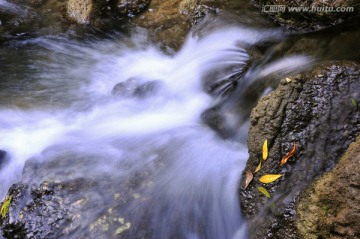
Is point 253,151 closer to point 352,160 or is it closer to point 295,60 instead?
point 352,160

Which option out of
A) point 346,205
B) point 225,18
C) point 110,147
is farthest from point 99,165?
point 225,18

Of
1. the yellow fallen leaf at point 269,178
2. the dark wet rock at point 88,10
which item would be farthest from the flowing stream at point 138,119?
the dark wet rock at point 88,10

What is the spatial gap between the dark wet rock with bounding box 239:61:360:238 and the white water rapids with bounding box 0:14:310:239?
43cm

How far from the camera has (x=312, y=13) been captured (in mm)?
5543

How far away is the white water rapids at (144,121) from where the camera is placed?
153 inches

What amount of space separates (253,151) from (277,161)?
31cm

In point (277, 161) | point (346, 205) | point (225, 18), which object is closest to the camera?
point (346, 205)

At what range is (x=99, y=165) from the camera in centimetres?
421

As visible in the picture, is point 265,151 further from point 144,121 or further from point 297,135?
point 144,121

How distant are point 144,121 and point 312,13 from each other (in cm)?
344

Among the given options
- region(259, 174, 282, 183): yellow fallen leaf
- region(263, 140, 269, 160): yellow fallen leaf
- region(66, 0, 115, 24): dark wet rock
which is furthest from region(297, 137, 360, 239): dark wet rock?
region(66, 0, 115, 24): dark wet rock

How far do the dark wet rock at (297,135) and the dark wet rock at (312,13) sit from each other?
85.1 inches

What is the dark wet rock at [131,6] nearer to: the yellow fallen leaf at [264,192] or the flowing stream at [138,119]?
the flowing stream at [138,119]
